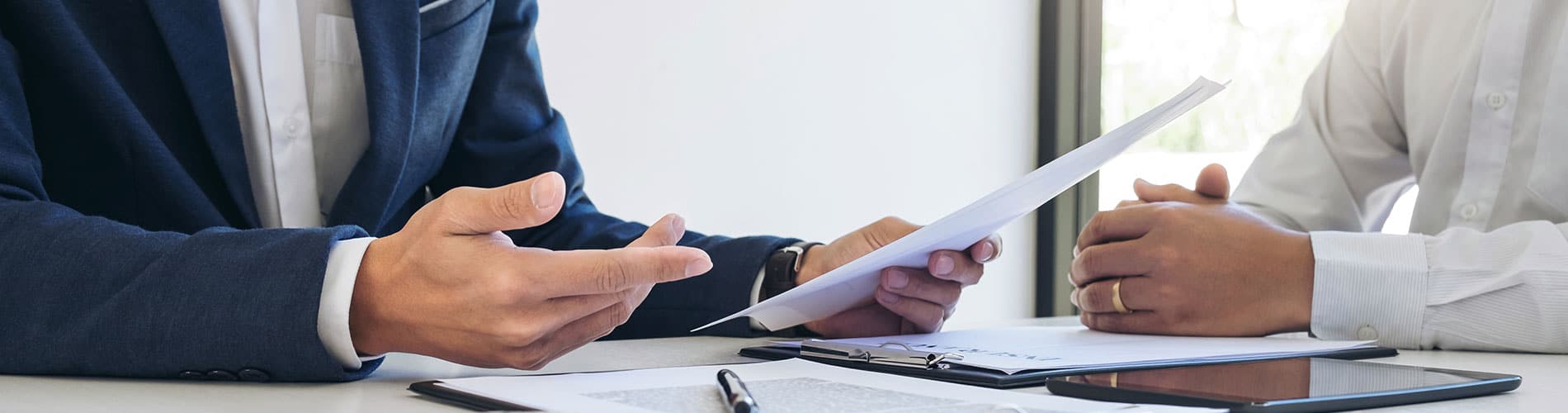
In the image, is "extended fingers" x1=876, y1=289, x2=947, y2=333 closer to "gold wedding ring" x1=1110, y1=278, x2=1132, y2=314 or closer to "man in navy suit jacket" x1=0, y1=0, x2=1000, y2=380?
"man in navy suit jacket" x1=0, y1=0, x2=1000, y2=380

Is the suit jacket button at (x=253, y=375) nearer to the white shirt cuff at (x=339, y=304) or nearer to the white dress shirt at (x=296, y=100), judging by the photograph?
the white shirt cuff at (x=339, y=304)

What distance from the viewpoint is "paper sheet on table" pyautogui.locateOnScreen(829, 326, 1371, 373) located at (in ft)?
2.35

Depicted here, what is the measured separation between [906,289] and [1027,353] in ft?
0.79

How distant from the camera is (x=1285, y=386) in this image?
59 centimetres

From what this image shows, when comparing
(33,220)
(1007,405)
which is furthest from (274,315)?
(1007,405)

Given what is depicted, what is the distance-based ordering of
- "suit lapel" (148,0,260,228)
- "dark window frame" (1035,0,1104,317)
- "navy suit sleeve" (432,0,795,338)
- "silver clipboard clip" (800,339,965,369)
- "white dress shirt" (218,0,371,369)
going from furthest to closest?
1. "dark window frame" (1035,0,1104,317)
2. "navy suit sleeve" (432,0,795,338)
3. "white dress shirt" (218,0,371,369)
4. "suit lapel" (148,0,260,228)
5. "silver clipboard clip" (800,339,965,369)

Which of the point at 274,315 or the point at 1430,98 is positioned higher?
the point at 1430,98

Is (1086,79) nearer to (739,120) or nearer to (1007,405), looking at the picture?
(739,120)

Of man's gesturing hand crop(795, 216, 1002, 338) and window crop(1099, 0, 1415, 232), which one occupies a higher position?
window crop(1099, 0, 1415, 232)

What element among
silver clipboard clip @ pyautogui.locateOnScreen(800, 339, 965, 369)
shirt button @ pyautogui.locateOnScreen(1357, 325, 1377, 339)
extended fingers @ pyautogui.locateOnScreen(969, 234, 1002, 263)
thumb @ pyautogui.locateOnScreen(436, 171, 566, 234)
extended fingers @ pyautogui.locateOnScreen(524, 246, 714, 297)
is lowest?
shirt button @ pyautogui.locateOnScreen(1357, 325, 1377, 339)

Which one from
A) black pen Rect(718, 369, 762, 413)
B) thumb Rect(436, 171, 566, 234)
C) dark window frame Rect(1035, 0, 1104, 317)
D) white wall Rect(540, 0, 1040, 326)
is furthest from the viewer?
dark window frame Rect(1035, 0, 1104, 317)

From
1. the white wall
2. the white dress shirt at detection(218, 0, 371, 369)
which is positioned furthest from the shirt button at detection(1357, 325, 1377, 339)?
the white wall

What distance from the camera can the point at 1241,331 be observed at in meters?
1.03

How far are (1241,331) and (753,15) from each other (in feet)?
5.84
